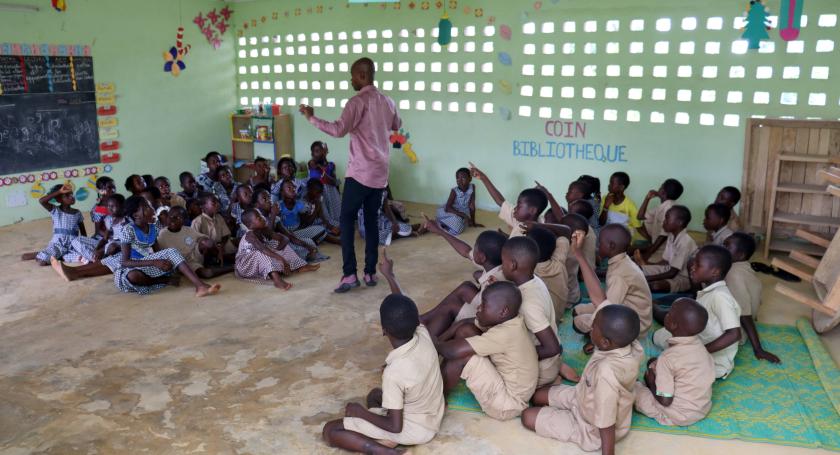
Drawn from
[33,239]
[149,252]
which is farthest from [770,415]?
[33,239]


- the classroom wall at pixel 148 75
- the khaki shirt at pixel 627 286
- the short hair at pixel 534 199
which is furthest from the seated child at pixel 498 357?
the classroom wall at pixel 148 75

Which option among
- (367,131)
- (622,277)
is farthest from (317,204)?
(622,277)

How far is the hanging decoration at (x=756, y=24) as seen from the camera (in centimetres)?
569

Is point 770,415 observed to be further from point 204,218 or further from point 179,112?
point 179,112

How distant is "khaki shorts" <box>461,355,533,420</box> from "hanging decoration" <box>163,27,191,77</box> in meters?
6.84

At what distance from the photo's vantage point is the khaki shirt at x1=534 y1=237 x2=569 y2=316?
13.3 ft

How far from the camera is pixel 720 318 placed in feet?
11.2

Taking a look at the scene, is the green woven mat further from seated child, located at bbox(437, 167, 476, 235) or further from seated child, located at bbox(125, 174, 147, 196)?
seated child, located at bbox(125, 174, 147, 196)

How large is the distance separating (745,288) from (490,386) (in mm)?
1792

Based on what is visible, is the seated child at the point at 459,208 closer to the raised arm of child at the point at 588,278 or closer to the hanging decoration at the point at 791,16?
the hanging decoration at the point at 791,16

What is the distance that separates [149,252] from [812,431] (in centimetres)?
424

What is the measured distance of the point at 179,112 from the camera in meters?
8.67

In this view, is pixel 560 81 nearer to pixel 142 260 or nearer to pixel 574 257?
pixel 574 257

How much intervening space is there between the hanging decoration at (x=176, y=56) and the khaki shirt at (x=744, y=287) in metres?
6.99
